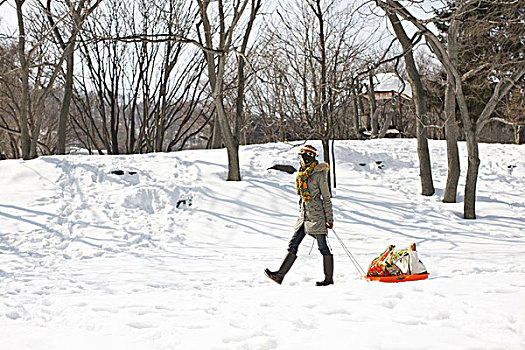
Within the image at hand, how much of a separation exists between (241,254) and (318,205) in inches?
121

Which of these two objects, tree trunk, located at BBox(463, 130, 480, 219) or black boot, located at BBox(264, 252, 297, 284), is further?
tree trunk, located at BBox(463, 130, 480, 219)

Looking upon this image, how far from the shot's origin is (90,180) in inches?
478

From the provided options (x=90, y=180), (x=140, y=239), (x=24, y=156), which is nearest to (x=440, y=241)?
(x=140, y=239)

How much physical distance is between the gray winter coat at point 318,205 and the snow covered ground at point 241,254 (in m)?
0.77

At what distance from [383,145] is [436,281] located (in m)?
12.0

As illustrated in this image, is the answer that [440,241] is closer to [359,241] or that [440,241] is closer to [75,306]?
[359,241]

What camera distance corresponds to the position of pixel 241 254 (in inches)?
331

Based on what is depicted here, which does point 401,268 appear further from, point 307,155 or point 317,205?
point 307,155

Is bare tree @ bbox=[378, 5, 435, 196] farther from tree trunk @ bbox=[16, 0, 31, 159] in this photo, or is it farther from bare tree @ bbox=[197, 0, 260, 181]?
tree trunk @ bbox=[16, 0, 31, 159]

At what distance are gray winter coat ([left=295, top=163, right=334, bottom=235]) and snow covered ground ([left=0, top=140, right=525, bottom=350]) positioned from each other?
0.77 metres

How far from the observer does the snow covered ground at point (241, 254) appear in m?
3.46

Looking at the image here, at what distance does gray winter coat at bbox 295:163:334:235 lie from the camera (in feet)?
18.6

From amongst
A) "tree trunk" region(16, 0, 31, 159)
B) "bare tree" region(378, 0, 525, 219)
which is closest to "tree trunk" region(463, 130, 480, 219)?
"bare tree" region(378, 0, 525, 219)

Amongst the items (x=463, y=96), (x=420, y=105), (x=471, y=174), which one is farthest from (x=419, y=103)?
(x=471, y=174)
